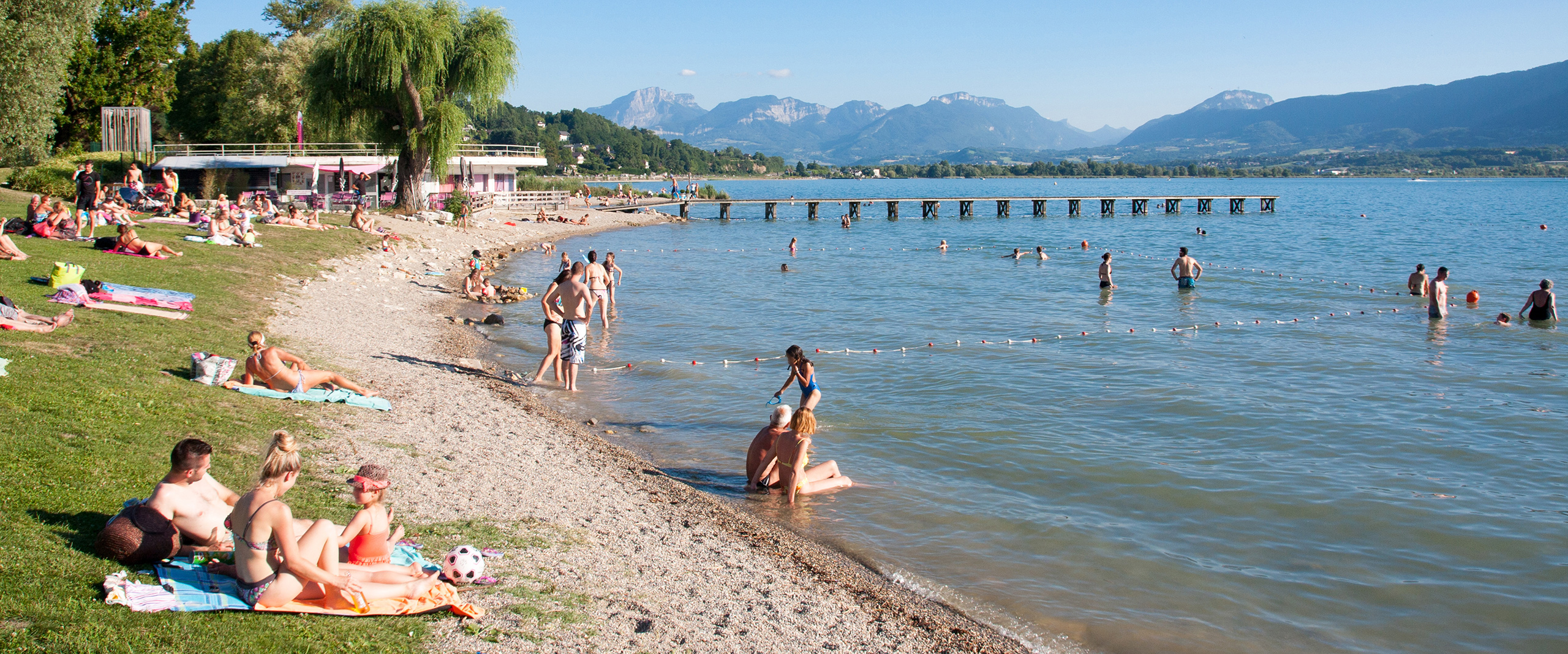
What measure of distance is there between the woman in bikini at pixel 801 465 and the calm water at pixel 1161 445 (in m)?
0.23

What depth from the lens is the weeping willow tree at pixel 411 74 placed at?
34906 millimetres

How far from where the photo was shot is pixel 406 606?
5613mm

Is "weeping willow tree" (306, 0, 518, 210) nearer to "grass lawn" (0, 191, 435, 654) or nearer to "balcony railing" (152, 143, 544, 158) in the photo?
"balcony railing" (152, 143, 544, 158)

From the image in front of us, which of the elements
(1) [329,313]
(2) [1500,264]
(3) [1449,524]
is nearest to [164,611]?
(3) [1449,524]

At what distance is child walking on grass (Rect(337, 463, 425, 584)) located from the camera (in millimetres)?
5699

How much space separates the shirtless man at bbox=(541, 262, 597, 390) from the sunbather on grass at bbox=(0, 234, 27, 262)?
785 cm

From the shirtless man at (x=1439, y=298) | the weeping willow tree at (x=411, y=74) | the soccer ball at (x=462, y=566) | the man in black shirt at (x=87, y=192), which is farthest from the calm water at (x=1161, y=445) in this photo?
the weeping willow tree at (x=411, y=74)

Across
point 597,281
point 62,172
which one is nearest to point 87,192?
point 597,281

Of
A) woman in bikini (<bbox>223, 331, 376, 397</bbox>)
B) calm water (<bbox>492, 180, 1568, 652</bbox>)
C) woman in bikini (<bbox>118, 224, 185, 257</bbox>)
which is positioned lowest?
calm water (<bbox>492, 180, 1568, 652</bbox>)

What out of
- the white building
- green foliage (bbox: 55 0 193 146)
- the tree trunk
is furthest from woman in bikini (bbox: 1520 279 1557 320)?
green foliage (bbox: 55 0 193 146)

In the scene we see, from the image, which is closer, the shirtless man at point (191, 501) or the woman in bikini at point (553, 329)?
the shirtless man at point (191, 501)

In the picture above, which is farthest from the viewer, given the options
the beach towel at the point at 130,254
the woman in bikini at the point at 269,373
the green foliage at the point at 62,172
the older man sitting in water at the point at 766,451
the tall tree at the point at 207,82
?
the tall tree at the point at 207,82

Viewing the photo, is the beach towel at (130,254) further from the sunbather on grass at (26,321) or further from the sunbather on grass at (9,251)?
the sunbather on grass at (26,321)

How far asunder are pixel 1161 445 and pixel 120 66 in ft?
174
